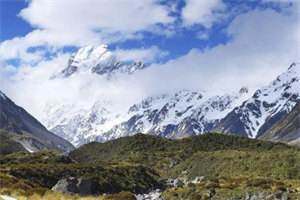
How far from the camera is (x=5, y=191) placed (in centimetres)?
3022

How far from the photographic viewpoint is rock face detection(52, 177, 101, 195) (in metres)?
126

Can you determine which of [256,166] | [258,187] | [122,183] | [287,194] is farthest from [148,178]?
[287,194]

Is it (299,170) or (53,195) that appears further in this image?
A: (299,170)

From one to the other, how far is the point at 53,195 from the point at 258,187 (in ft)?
289

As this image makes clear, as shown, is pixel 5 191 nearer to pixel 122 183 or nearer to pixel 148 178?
pixel 122 183

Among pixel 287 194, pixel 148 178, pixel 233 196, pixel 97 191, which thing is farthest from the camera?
pixel 148 178

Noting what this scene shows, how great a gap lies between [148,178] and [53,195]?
532 ft

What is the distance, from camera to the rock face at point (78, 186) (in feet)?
412

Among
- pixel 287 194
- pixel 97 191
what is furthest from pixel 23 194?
pixel 97 191

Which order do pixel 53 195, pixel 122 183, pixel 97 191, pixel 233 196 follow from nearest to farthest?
1. pixel 53 195
2. pixel 233 196
3. pixel 97 191
4. pixel 122 183

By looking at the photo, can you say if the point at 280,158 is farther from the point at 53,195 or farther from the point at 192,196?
the point at 53,195

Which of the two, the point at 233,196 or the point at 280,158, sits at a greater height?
the point at 280,158

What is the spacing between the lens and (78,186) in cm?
13512

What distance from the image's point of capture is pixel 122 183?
17212 centimetres
